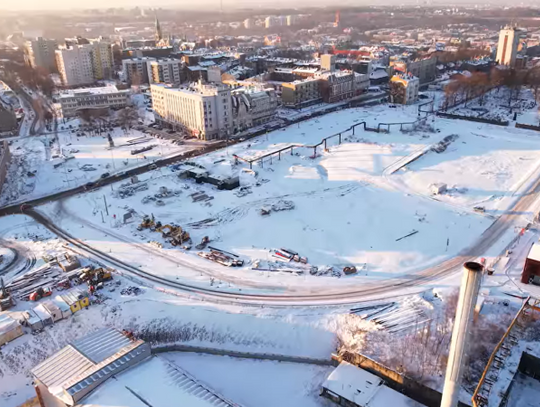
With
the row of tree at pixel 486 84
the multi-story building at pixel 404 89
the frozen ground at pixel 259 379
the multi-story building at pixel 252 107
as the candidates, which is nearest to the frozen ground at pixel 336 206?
the multi-story building at pixel 252 107

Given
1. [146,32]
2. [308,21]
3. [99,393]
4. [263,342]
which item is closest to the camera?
[99,393]

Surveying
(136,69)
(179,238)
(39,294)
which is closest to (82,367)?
(39,294)

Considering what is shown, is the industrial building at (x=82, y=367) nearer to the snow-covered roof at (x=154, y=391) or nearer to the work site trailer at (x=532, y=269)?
the snow-covered roof at (x=154, y=391)

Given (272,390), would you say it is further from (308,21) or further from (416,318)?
(308,21)

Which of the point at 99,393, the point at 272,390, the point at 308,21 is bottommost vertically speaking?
the point at 272,390

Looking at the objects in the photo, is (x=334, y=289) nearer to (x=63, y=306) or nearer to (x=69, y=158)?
(x=63, y=306)

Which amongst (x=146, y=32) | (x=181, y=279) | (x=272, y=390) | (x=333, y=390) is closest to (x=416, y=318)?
(x=333, y=390)
